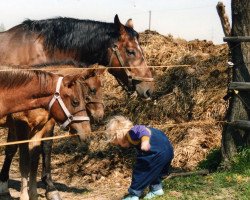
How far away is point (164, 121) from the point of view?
9078 millimetres

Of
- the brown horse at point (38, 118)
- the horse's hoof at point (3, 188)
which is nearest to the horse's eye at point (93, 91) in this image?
the brown horse at point (38, 118)

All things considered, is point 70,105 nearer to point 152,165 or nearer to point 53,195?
point 152,165

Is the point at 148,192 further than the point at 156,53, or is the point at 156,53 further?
the point at 156,53

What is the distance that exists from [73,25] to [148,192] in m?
2.85

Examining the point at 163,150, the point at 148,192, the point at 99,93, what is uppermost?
the point at 99,93

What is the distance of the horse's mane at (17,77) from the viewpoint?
5.05 metres

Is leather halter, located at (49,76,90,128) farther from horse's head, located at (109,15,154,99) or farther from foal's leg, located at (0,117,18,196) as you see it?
horse's head, located at (109,15,154,99)

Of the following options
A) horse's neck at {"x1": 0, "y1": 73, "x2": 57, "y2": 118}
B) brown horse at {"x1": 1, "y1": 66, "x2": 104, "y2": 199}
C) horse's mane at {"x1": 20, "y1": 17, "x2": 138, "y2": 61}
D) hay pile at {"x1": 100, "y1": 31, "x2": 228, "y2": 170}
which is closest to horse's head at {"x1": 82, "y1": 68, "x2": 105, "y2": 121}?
brown horse at {"x1": 1, "y1": 66, "x2": 104, "y2": 199}

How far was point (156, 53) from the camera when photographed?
11273mm

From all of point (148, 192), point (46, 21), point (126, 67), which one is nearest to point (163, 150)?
point (148, 192)

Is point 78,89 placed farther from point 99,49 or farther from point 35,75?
point 99,49

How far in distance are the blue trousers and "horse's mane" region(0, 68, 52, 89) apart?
5.14ft

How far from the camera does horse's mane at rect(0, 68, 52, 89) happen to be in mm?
5048

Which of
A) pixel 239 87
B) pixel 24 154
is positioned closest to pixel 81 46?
pixel 24 154
